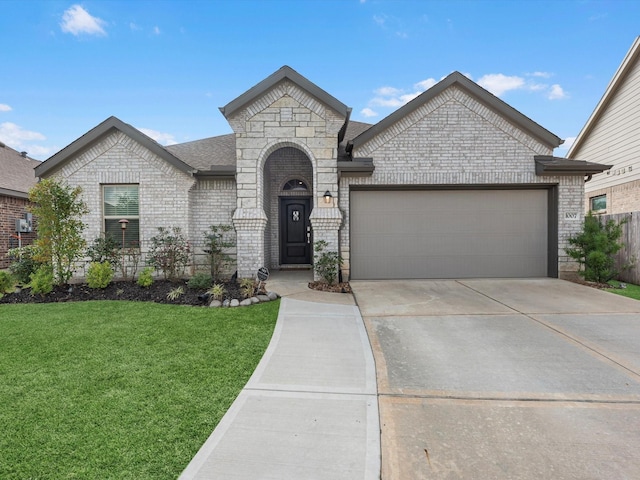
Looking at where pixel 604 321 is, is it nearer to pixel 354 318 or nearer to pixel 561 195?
pixel 354 318

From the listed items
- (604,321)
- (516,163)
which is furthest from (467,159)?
(604,321)

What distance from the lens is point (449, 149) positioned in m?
8.10

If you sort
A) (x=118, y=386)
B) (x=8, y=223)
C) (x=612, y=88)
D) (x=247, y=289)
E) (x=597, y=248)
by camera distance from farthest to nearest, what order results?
1. (x=8, y=223)
2. (x=612, y=88)
3. (x=597, y=248)
4. (x=247, y=289)
5. (x=118, y=386)

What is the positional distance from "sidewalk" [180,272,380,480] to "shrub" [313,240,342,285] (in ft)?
11.0

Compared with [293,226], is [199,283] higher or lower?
lower

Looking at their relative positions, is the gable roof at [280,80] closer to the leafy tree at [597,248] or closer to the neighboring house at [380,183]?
the neighboring house at [380,183]

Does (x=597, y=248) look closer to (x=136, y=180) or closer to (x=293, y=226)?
(x=293, y=226)

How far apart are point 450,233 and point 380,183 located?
2.35 m

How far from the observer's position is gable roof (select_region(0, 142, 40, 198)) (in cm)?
1203

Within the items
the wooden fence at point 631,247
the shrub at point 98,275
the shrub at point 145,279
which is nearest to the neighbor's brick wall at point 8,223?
the shrub at point 98,275

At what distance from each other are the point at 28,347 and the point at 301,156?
798cm

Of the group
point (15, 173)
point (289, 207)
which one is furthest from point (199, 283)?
point (15, 173)

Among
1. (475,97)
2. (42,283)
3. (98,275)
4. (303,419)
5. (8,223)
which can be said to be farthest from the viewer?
(8,223)

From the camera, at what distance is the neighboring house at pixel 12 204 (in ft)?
38.3
